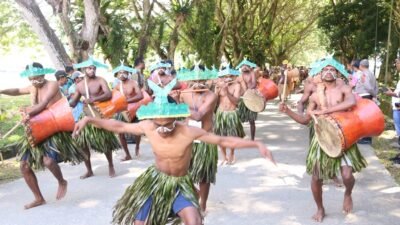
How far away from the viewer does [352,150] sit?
4.74m

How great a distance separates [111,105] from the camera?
22.0 feet

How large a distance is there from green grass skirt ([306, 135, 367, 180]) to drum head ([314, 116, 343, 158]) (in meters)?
0.10

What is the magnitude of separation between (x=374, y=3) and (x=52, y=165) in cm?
1707

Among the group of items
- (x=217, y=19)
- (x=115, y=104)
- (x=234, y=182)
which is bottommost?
Result: (x=234, y=182)

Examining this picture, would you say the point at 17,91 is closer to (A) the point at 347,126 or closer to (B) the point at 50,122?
(B) the point at 50,122

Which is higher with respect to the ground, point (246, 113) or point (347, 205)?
point (246, 113)

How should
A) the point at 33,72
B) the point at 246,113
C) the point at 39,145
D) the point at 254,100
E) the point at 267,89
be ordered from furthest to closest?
1. the point at 267,89
2. the point at 246,113
3. the point at 254,100
4. the point at 39,145
5. the point at 33,72

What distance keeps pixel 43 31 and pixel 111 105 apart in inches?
123

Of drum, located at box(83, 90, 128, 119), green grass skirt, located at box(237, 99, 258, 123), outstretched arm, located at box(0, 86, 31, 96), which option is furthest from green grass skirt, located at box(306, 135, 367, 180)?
green grass skirt, located at box(237, 99, 258, 123)

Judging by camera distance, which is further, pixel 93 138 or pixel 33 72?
pixel 93 138

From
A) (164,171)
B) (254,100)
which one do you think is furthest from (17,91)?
(254,100)

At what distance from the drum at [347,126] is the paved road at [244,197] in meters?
0.76

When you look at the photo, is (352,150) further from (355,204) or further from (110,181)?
(110,181)

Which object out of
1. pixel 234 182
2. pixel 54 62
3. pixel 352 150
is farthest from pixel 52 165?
pixel 54 62
